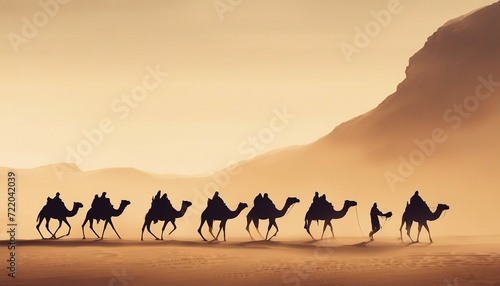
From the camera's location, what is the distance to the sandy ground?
23453 millimetres

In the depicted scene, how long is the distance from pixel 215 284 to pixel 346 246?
9.75m

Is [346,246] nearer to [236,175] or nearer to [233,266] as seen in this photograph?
[233,266]

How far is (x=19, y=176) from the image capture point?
132m

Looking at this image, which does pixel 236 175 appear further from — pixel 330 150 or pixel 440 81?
pixel 440 81

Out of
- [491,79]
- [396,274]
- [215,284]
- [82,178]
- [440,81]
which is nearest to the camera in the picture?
[215,284]

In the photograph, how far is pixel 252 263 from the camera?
26641 mm

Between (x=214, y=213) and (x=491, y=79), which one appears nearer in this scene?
(x=214, y=213)

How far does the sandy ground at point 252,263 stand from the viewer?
23.5 meters

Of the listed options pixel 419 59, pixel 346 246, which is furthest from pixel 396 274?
pixel 419 59

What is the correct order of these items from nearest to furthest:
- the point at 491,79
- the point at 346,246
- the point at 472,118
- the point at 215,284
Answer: the point at 215,284
the point at 346,246
the point at 472,118
the point at 491,79

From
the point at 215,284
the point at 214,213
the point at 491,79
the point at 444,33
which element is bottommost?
the point at 215,284

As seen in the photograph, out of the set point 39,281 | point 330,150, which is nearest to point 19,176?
point 330,150

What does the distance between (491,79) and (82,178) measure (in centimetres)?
6019

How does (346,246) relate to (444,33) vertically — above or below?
below
